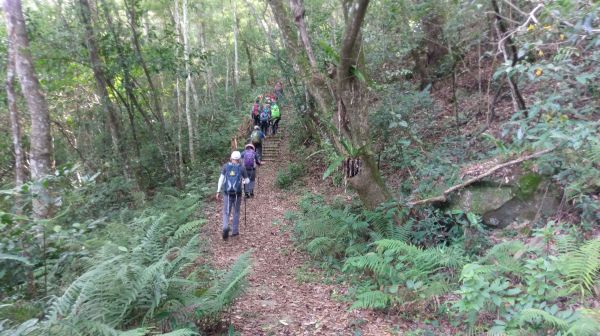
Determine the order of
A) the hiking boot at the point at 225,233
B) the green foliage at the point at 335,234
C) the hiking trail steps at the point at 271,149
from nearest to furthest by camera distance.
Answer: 1. the green foliage at the point at 335,234
2. the hiking boot at the point at 225,233
3. the hiking trail steps at the point at 271,149

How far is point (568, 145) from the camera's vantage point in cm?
576

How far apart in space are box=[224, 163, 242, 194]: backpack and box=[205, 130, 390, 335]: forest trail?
1.26 metres

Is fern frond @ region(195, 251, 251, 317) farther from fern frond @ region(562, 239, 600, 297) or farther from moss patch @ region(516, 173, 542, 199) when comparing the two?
moss patch @ region(516, 173, 542, 199)

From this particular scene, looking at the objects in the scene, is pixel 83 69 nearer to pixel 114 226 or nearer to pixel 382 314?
pixel 114 226

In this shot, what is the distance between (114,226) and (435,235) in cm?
530

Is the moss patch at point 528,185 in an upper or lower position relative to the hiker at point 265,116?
lower

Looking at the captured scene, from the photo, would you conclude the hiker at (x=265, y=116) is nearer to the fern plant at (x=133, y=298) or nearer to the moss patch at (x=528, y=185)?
the moss patch at (x=528, y=185)

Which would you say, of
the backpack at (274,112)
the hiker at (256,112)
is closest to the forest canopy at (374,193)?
the hiker at (256,112)

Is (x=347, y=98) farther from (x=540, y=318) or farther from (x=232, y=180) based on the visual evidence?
(x=540, y=318)

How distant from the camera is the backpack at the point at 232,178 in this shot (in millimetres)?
8227

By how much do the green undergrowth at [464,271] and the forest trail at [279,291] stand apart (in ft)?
0.92

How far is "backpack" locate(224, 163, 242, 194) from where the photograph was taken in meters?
8.23

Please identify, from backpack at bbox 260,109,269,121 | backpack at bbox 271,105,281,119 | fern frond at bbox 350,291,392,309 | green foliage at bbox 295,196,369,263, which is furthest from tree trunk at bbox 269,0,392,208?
backpack at bbox 271,105,281,119

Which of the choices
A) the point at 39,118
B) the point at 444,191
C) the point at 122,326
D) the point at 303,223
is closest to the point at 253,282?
the point at 303,223
